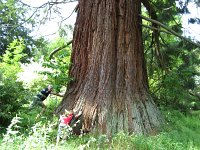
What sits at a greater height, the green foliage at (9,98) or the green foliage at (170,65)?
the green foliage at (170,65)

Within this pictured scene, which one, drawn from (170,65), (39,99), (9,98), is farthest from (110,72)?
(170,65)

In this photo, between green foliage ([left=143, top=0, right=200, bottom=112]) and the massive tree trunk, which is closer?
the massive tree trunk

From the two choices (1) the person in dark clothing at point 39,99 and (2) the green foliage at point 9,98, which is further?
(1) the person in dark clothing at point 39,99

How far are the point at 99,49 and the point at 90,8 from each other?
1.08 metres

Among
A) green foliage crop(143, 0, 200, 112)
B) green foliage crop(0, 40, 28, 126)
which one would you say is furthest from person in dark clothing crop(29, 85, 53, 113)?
green foliage crop(143, 0, 200, 112)

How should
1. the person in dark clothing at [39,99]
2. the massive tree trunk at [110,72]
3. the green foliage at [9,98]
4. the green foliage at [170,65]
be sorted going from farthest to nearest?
the green foliage at [170,65]
the person in dark clothing at [39,99]
the massive tree trunk at [110,72]
the green foliage at [9,98]

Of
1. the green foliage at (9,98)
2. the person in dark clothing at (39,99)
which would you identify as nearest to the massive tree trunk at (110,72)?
the person in dark clothing at (39,99)

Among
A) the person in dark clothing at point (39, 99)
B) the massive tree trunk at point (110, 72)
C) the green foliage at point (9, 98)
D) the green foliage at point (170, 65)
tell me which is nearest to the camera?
the green foliage at point (9, 98)

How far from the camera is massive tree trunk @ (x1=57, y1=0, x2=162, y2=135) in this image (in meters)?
6.56

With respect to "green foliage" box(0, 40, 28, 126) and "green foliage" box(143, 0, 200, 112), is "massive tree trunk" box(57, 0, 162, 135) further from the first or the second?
"green foliage" box(143, 0, 200, 112)

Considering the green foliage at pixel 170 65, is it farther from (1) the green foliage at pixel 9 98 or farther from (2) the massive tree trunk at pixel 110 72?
(1) the green foliage at pixel 9 98

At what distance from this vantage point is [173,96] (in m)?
10.0

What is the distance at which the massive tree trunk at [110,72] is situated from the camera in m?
6.56

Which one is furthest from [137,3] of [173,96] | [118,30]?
[173,96]
